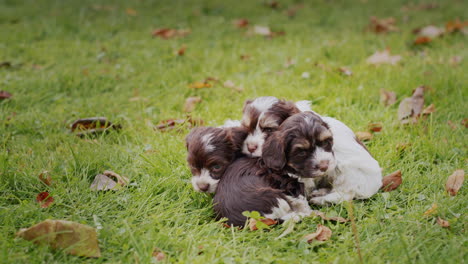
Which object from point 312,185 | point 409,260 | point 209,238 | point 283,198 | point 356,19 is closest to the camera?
point 409,260

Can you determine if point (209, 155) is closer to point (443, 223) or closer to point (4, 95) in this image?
point (443, 223)

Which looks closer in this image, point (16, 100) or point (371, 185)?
point (371, 185)

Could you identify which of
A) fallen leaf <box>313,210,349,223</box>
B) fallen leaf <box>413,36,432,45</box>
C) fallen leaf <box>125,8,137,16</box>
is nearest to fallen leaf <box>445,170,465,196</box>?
fallen leaf <box>313,210,349,223</box>

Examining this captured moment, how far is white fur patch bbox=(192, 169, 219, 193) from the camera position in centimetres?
313

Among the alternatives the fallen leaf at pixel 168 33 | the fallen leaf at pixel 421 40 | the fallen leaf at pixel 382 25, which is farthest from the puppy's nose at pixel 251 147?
the fallen leaf at pixel 382 25

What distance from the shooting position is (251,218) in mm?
2824

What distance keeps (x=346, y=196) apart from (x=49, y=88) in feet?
12.4

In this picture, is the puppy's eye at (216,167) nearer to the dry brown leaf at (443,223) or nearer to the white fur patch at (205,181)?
the white fur patch at (205,181)

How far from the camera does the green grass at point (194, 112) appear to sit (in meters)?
2.65

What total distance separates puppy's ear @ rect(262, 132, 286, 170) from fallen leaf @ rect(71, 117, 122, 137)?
179 centimetres

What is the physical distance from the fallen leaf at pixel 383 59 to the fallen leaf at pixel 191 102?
2346 mm

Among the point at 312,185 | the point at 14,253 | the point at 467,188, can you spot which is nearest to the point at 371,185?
the point at 312,185

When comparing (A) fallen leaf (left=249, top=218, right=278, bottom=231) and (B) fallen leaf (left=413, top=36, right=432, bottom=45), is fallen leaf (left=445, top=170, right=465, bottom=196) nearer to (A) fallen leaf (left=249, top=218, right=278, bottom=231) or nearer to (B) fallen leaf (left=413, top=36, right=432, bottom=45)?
(A) fallen leaf (left=249, top=218, right=278, bottom=231)

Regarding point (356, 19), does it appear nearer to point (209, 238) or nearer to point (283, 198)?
point (283, 198)
